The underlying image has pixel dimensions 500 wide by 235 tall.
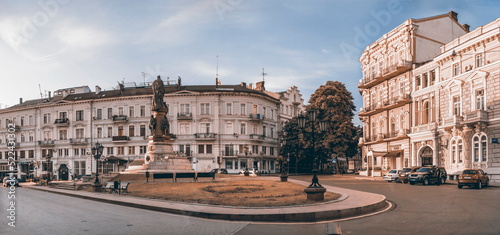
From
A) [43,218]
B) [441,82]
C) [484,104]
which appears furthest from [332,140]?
[43,218]

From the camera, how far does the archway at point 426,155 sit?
157 ft

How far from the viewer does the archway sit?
4790cm

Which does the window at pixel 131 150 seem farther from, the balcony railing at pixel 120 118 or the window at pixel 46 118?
the window at pixel 46 118

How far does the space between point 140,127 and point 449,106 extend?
50.6 metres

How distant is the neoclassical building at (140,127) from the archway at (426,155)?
27.9 meters

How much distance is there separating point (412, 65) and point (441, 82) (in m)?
6.84

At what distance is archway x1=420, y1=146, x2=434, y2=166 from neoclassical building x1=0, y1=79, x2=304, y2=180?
27.9 meters

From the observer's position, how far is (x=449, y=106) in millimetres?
44188

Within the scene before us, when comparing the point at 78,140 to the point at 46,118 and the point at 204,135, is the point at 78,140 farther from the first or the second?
the point at 204,135

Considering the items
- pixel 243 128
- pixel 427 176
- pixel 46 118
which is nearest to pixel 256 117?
pixel 243 128

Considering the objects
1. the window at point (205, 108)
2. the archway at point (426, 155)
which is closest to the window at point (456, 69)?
the archway at point (426, 155)

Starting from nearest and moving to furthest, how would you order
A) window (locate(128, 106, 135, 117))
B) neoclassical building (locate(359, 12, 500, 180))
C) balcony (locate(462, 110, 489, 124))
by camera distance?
balcony (locate(462, 110, 489, 124)) → neoclassical building (locate(359, 12, 500, 180)) → window (locate(128, 106, 135, 117))

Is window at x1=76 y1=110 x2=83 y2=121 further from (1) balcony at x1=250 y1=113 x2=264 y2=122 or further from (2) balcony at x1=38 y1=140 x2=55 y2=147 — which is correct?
(1) balcony at x1=250 y1=113 x2=264 y2=122

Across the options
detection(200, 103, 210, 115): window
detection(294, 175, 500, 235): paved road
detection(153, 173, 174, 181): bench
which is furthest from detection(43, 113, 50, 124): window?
detection(294, 175, 500, 235): paved road
